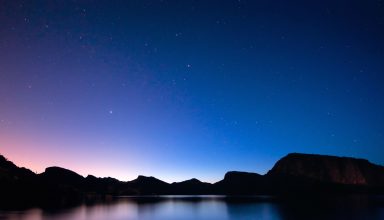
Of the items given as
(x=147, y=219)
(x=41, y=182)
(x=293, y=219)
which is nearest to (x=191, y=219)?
(x=147, y=219)

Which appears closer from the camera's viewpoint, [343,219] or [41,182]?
[343,219]

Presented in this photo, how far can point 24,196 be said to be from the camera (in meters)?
135

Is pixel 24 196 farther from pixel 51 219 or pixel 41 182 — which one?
pixel 51 219

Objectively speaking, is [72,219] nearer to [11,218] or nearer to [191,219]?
[11,218]

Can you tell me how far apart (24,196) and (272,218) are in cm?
11061

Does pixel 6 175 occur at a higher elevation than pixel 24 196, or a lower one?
higher

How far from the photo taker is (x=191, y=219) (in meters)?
71.6

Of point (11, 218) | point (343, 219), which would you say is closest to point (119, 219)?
point (11, 218)

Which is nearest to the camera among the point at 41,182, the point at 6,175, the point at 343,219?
the point at 343,219

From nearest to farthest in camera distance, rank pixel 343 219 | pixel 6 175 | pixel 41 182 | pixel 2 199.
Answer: pixel 343 219 → pixel 2 199 → pixel 6 175 → pixel 41 182

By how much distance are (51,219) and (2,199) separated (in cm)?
6639

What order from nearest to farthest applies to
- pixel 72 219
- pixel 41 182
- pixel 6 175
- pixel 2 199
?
pixel 72 219
pixel 2 199
pixel 6 175
pixel 41 182

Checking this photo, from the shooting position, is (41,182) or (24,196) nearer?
(24,196)

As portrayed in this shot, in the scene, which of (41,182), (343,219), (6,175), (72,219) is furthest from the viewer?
(41,182)
